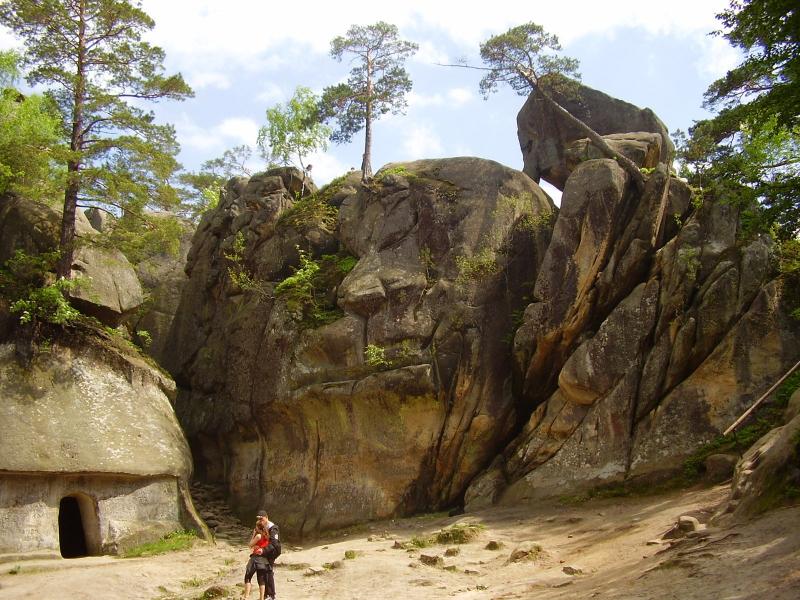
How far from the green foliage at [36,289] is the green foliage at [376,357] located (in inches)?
328

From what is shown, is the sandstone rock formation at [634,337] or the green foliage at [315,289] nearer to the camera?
the sandstone rock formation at [634,337]

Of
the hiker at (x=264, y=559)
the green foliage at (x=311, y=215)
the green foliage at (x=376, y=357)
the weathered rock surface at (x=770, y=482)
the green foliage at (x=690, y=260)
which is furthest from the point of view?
the green foliage at (x=311, y=215)

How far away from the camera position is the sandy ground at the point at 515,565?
36.2 ft

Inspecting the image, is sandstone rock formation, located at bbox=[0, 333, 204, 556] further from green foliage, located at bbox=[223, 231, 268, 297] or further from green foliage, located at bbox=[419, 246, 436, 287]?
green foliage, located at bbox=[419, 246, 436, 287]

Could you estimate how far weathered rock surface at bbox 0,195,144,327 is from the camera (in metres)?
23.6

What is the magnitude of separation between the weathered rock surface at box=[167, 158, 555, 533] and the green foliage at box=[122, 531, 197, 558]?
2787mm

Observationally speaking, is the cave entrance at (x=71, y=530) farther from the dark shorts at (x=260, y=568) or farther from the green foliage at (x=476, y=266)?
the green foliage at (x=476, y=266)

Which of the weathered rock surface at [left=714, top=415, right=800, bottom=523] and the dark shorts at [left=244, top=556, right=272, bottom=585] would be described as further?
the dark shorts at [left=244, top=556, right=272, bottom=585]

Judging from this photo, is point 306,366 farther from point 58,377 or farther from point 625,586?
point 625,586

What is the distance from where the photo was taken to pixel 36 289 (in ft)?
72.3

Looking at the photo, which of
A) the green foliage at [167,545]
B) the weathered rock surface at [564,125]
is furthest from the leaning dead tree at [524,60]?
the green foliage at [167,545]

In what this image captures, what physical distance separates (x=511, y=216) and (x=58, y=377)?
14.0m

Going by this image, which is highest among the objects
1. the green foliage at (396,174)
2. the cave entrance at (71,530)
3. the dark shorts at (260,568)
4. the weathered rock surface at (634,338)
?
the green foliage at (396,174)

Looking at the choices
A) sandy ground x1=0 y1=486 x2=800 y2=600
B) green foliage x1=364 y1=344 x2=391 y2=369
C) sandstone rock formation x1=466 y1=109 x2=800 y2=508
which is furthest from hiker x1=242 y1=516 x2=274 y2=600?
green foliage x1=364 y1=344 x2=391 y2=369
